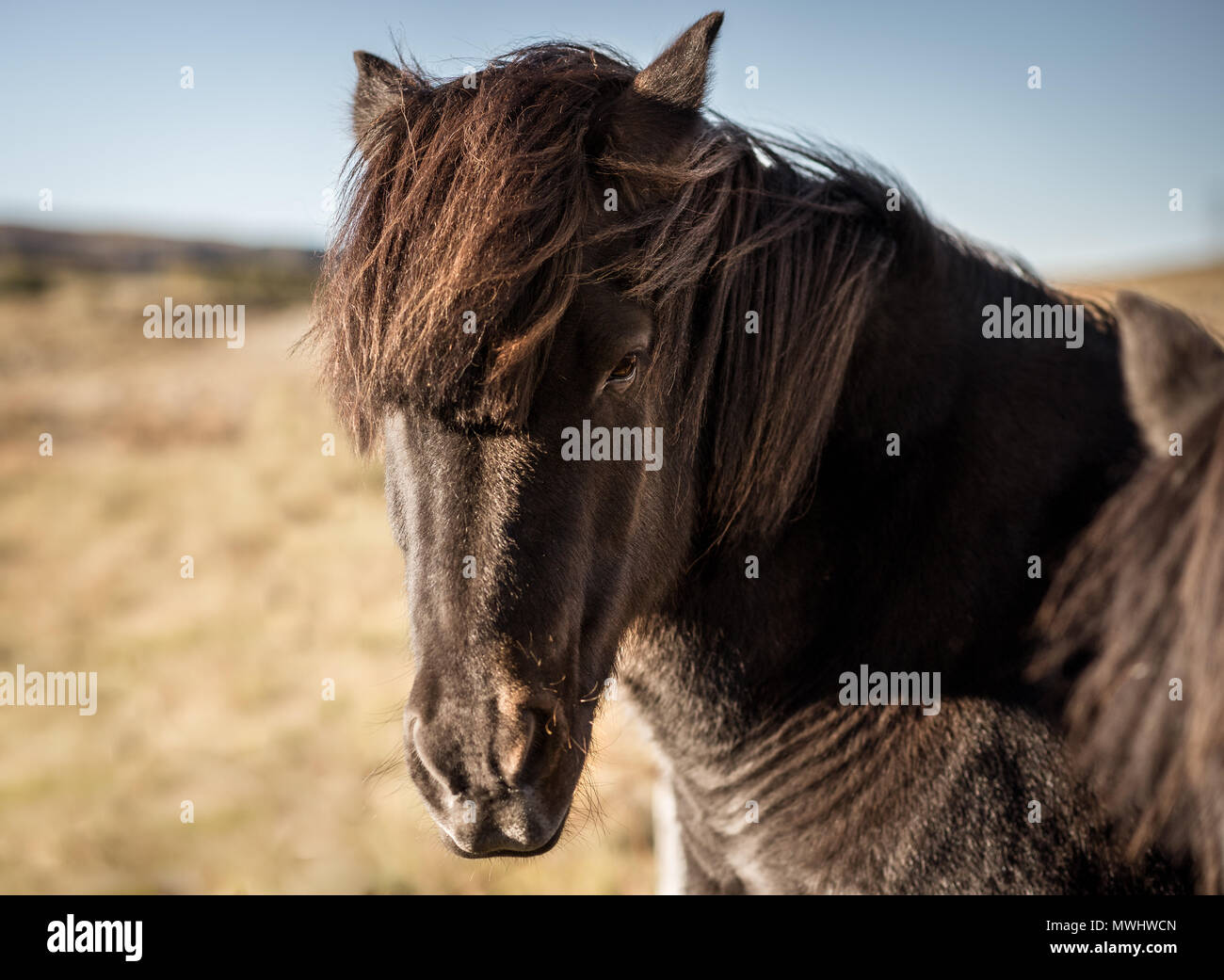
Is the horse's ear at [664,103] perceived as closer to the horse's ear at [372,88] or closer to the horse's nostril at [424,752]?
the horse's ear at [372,88]

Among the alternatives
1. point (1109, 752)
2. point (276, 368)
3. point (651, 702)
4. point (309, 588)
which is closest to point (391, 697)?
point (309, 588)

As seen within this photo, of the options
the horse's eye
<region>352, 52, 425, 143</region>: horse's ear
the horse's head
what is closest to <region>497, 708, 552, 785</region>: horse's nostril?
the horse's head

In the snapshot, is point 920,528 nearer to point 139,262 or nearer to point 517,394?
point 517,394

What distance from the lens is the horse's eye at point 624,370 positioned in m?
1.97

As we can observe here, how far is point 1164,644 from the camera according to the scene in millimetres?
1574

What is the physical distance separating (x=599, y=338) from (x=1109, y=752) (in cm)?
150

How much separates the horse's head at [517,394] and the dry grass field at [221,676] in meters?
0.63

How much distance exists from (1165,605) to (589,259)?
1464 mm

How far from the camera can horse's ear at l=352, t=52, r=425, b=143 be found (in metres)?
2.39

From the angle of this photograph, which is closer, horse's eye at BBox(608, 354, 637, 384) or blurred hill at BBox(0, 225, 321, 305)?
horse's eye at BBox(608, 354, 637, 384)

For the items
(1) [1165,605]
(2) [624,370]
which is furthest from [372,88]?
(1) [1165,605]

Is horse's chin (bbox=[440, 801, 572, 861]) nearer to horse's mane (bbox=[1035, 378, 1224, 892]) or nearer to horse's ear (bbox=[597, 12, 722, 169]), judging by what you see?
horse's mane (bbox=[1035, 378, 1224, 892])

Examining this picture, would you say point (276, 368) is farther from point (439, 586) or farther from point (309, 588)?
point (439, 586)

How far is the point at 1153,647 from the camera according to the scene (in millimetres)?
1588
